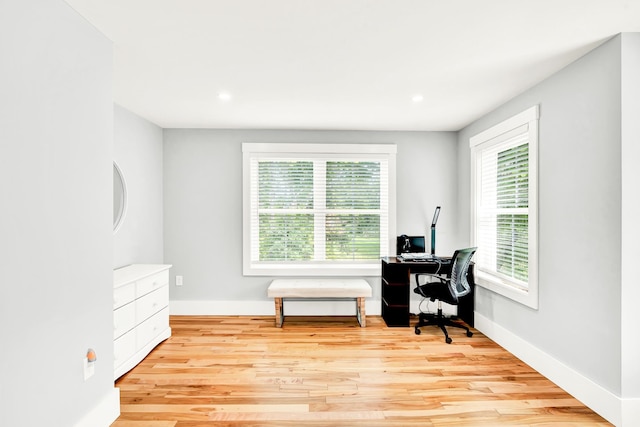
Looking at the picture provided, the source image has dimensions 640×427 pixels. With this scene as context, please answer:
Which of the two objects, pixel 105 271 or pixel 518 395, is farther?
pixel 518 395

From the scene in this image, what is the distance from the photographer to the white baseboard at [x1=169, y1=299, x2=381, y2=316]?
443 cm

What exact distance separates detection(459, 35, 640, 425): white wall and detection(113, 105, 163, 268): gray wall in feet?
12.6

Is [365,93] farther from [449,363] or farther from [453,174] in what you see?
[449,363]

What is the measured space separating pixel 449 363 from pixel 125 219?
11.2 ft

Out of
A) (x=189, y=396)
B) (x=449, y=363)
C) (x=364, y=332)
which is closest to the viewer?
(x=189, y=396)

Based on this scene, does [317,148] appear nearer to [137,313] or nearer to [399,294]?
[399,294]

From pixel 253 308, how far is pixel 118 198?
79.9 inches

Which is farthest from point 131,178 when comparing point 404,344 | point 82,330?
point 404,344

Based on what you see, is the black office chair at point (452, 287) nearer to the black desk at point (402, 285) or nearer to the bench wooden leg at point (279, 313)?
the black desk at point (402, 285)

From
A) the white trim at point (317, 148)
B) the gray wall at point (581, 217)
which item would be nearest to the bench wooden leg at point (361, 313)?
the gray wall at point (581, 217)

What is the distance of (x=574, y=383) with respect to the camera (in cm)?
248

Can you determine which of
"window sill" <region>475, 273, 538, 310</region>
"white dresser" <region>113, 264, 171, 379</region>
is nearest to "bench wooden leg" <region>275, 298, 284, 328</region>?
"white dresser" <region>113, 264, 171, 379</region>

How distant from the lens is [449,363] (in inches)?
121
